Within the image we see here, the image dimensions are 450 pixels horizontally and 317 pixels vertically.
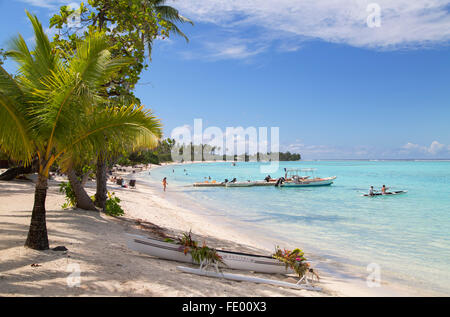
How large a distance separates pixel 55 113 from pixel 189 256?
4267 millimetres

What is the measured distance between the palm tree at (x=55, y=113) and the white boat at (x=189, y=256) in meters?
1.96


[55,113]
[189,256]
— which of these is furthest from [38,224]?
[189,256]

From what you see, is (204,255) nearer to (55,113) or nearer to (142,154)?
(55,113)

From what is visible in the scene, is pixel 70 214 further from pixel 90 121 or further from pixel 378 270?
pixel 378 270

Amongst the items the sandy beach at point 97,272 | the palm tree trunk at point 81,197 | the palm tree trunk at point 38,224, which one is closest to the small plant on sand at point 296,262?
the sandy beach at point 97,272

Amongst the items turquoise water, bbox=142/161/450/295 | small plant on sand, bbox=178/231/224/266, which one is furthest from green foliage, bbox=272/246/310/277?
turquoise water, bbox=142/161/450/295

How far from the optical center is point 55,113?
609 cm

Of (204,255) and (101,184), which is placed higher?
(101,184)

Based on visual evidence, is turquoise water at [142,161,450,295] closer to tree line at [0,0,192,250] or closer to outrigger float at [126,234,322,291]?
outrigger float at [126,234,322,291]

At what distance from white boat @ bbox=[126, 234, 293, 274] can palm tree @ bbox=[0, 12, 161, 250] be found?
1.96 meters

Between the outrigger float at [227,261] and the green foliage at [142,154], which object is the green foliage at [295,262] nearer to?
the outrigger float at [227,261]

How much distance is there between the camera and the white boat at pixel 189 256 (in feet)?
23.9

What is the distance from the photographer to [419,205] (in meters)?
28.5
